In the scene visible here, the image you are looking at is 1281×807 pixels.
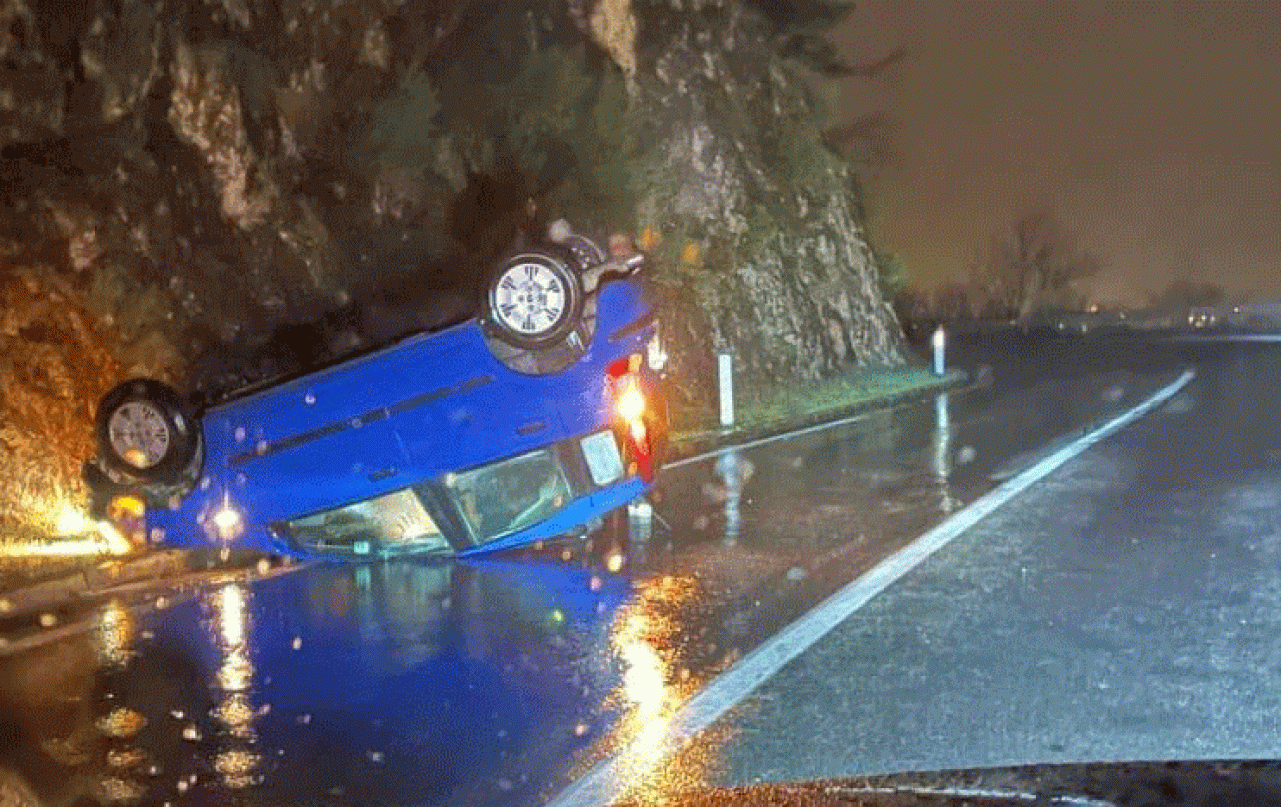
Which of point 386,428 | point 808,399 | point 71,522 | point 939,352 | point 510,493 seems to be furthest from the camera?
point 939,352

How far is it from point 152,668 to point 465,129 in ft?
41.2

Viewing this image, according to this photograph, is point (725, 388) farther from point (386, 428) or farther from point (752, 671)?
point (752, 671)

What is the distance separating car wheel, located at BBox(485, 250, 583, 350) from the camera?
9.13 meters

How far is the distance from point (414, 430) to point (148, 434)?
69.2 inches

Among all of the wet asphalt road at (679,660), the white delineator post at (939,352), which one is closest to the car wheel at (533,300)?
the wet asphalt road at (679,660)

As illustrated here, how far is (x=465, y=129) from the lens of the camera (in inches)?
733

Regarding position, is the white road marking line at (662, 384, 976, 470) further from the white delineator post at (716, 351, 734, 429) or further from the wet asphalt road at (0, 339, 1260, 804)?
the wet asphalt road at (0, 339, 1260, 804)

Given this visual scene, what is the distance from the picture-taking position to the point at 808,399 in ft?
80.0

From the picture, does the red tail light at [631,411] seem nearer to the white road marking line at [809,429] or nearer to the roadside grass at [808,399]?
the white road marking line at [809,429]

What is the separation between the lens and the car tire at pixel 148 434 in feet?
30.3

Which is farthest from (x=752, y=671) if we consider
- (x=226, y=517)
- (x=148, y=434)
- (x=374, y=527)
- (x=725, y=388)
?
(x=725, y=388)

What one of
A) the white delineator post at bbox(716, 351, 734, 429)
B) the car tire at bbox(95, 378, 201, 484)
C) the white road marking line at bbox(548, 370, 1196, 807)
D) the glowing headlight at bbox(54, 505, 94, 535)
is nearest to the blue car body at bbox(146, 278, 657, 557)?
the car tire at bbox(95, 378, 201, 484)

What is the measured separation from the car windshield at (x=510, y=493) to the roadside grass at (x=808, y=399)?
8227 mm

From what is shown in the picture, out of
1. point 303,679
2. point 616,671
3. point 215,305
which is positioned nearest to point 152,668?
point 303,679
